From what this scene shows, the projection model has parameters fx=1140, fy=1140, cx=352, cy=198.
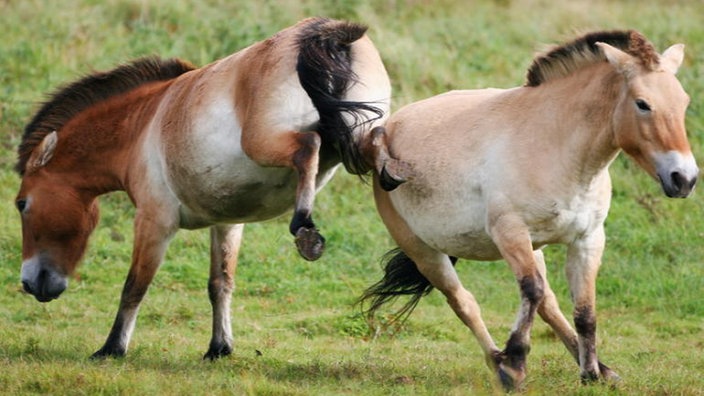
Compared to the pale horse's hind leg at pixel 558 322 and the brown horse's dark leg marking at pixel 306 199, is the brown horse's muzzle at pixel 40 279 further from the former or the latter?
the pale horse's hind leg at pixel 558 322

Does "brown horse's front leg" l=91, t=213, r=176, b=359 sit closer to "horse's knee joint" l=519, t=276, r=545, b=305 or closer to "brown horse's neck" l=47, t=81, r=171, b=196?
"brown horse's neck" l=47, t=81, r=171, b=196

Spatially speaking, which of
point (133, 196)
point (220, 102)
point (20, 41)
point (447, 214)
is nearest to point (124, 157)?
point (133, 196)

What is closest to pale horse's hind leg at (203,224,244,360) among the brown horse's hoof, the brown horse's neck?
the brown horse's neck

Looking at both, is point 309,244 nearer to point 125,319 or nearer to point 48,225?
point 125,319

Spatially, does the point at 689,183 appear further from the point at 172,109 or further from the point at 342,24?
the point at 172,109

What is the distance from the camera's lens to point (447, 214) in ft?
21.7

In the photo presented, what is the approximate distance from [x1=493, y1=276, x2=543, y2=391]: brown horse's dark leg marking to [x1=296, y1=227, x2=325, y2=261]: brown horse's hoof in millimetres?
1095

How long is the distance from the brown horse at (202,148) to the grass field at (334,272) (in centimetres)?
67

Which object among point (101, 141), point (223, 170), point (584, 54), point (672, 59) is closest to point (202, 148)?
point (223, 170)

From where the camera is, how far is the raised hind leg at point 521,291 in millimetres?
6090

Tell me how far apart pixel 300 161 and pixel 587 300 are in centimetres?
180

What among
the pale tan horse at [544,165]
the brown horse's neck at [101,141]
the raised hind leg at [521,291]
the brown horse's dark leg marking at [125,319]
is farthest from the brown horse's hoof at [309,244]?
the brown horse's neck at [101,141]

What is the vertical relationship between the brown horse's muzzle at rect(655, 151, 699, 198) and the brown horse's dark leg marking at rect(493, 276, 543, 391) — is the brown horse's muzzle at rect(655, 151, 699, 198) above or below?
above

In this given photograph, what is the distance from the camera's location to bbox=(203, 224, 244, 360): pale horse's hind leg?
7801mm
